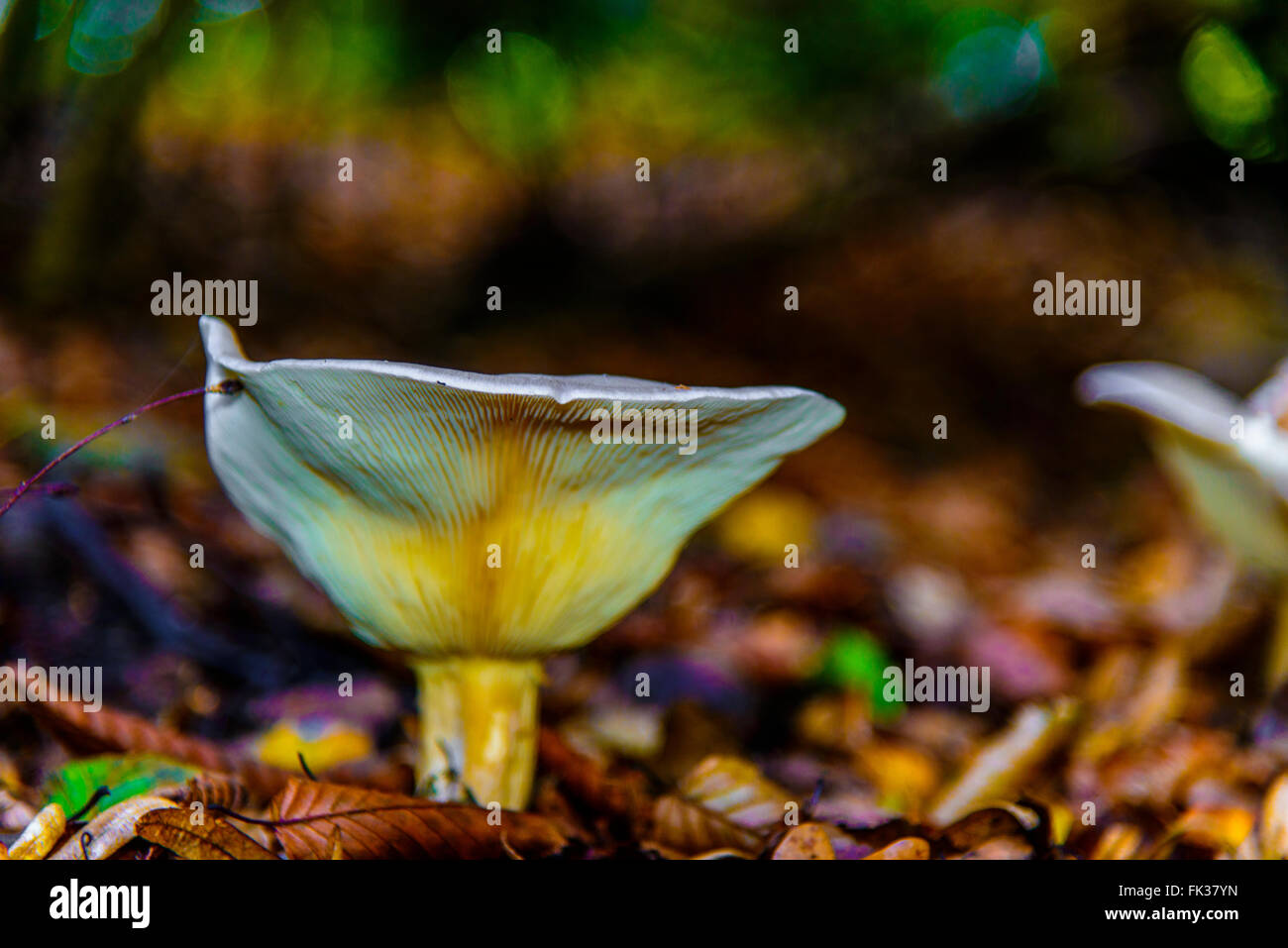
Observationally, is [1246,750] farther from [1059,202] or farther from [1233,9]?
[1059,202]

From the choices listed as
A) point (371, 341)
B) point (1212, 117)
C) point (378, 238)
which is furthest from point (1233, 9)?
point (378, 238)

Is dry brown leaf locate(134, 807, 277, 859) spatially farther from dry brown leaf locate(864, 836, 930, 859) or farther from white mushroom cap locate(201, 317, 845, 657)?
dry brown leaf locate(864, 836, 930, 859)

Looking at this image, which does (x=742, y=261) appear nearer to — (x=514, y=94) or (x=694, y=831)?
(x=514, y=94)

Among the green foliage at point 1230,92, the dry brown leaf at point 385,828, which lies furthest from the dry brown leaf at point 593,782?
the green foliage at point 1230,92

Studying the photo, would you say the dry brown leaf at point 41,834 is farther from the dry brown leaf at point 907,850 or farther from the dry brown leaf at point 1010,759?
the dry brown leaf at point 1010,759

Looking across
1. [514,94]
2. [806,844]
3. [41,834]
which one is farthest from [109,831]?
[514,94]
